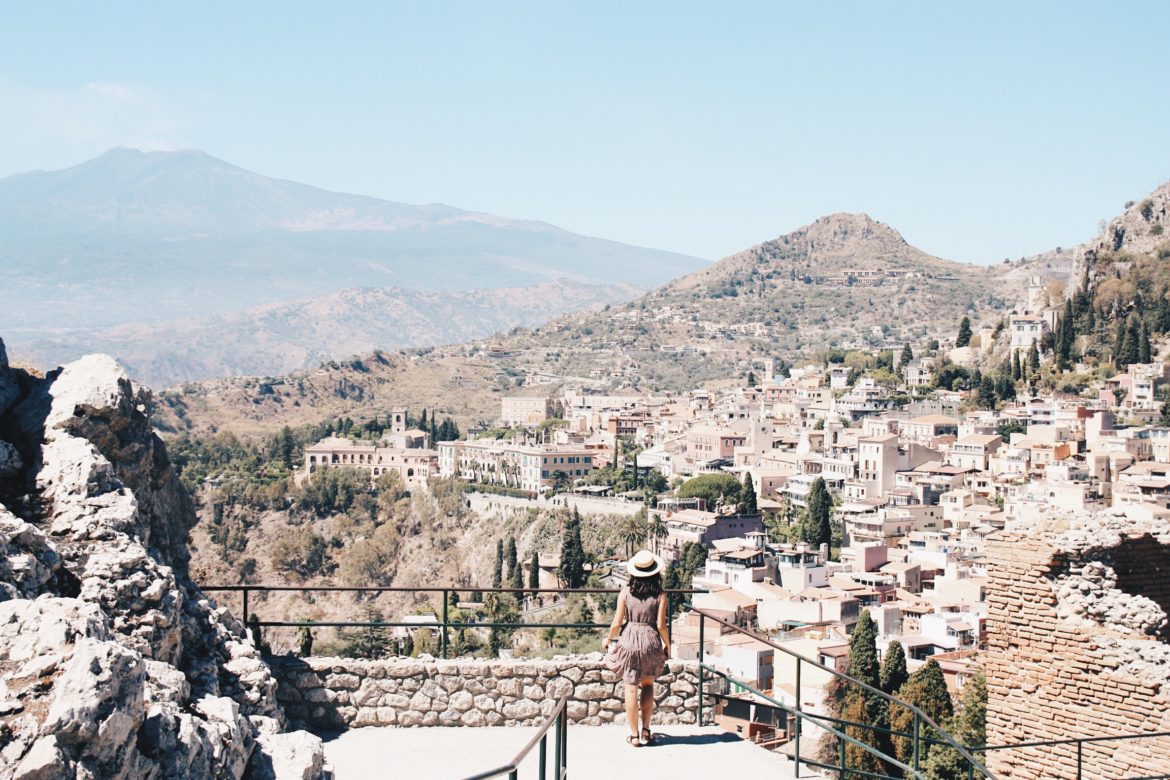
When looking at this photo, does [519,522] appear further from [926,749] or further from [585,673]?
[585,673]

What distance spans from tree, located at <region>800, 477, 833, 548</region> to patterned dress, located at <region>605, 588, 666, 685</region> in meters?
36.4

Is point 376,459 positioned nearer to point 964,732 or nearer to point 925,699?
point 925,699

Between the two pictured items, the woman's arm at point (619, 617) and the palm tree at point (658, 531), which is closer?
the woman's arm at point (619, 617)

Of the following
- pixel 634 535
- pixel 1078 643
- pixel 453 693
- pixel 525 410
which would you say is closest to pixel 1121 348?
pixel 634 535

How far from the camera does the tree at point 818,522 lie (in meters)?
40.9

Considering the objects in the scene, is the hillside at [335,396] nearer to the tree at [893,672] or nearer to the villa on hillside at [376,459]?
the villa on hillside at [376,459]

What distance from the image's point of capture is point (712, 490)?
4947cm

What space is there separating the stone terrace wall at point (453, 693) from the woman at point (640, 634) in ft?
1.94

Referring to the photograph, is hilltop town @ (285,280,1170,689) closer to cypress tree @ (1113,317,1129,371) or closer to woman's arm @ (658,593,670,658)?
cypress tree @ (1113,317,1129,371)

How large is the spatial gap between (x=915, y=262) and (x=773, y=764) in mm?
153250

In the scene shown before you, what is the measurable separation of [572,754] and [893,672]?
1722cm

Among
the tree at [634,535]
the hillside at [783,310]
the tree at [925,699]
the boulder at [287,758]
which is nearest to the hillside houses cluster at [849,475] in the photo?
the tree at [634,535]

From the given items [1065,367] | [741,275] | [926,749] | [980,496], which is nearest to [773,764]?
[926,749]

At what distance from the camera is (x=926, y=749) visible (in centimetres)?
1689
